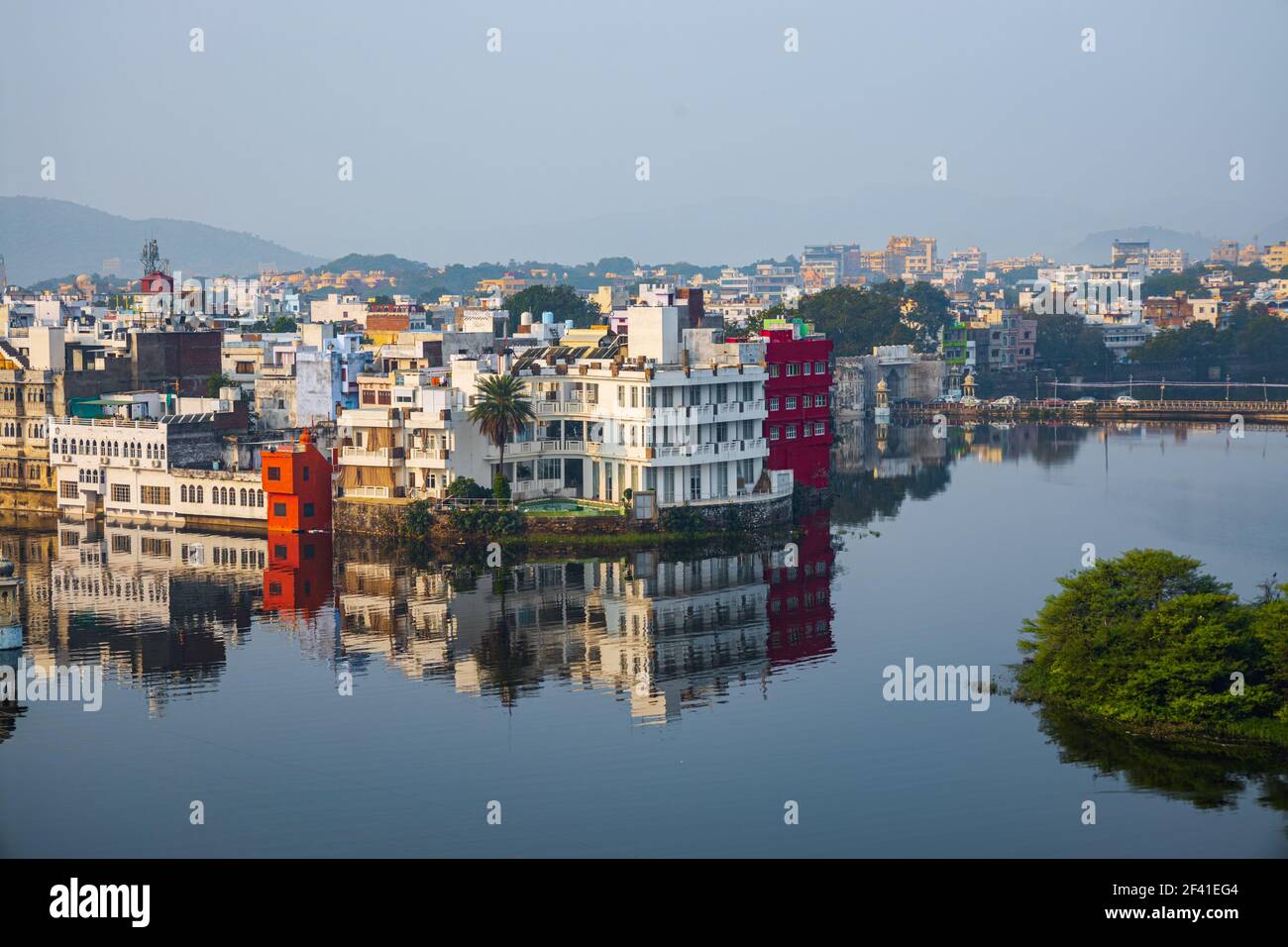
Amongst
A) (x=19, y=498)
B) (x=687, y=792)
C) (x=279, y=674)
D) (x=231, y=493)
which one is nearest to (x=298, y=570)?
(x=231, y=493)

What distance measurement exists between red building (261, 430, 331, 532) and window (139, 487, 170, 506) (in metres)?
3.39

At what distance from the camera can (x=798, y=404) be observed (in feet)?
136

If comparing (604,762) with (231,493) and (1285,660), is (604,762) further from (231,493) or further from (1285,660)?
(231,493)

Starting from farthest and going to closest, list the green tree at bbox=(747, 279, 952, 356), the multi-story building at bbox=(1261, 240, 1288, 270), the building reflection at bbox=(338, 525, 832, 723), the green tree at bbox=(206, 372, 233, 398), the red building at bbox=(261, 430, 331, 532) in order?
the multi-story building at bbox=(1261, 240, 1288, 270) < the green tree at bbox=(747, 279, 952, 356) < the green tree at bbox=(206, 372, 233, 398) < the red building at bbox=(261, 430, 331, 532) < the building reflection at bbox=(338, 525, 832, 723)

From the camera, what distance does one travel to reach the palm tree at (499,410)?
38562mm

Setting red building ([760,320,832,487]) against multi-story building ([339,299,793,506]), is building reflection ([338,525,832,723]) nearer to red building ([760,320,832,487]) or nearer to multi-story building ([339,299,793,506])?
multi-story building ([339,299,793,506])

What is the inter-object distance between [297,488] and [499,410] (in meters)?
4.78

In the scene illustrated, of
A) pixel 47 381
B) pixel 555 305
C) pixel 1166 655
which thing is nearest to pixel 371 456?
pixel 47 381

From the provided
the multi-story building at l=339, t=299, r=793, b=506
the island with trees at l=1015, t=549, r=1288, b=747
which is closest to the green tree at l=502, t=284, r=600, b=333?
the multi-story building at l=339, t=299, r=793, b=506

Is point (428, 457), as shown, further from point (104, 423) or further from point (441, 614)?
point (104, 423)

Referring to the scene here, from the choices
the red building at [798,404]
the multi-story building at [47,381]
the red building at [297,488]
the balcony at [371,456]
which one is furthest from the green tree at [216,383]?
the red building at [798,404]

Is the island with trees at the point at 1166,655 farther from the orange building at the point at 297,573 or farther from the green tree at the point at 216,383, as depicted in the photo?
the green tree at the point at 216,383

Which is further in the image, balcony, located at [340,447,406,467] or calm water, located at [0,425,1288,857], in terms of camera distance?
balcony, located at [340,447,406,467]

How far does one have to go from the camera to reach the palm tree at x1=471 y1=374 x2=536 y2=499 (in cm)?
3856
